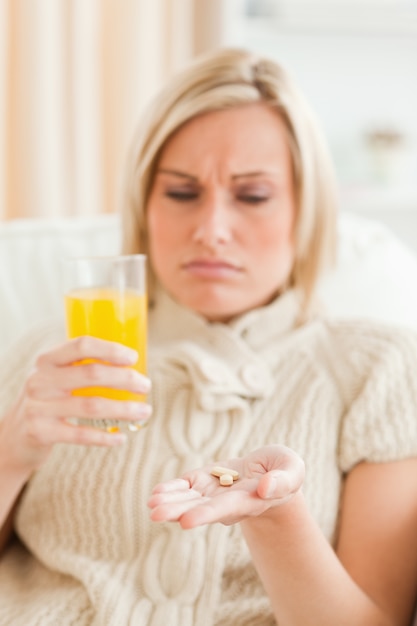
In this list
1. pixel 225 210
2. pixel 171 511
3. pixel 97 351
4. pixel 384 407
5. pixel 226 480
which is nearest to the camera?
pixel 171 511

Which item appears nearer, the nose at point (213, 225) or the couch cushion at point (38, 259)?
the nose at point (213, 225)

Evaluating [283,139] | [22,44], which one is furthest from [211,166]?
[22,44]

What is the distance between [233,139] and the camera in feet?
4.41

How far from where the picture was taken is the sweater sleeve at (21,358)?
140cm

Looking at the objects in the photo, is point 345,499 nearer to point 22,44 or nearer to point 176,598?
point 176,598

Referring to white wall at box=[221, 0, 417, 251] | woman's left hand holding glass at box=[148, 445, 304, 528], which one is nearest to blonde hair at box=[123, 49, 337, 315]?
woman's left hand holding glass at box=[148, 445, 304, 528]

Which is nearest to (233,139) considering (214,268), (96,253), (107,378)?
(214,268)

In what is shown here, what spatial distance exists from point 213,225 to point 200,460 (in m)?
0.34

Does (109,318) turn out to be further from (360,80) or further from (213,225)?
(360,80)

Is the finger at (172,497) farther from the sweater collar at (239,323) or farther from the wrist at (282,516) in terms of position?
the sweater collar at (239,323)

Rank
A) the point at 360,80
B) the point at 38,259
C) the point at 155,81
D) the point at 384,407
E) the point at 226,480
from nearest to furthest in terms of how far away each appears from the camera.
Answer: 1. the point at 226,480
2. the point at 384,407
3. the point at 38,259
4. the point at 155,81
5. the point at 360,80

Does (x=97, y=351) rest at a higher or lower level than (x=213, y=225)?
lower

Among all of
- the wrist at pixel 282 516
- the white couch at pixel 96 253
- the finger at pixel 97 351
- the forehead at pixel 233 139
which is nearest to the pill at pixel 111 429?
the finger at pixel 97 351

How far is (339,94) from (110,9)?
2.91 ft
